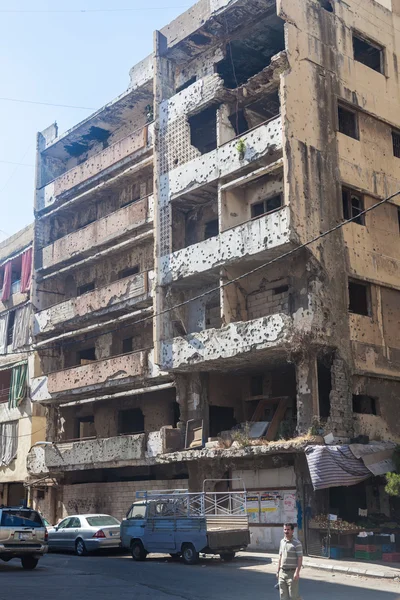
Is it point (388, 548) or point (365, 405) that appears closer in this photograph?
point (388, 548)

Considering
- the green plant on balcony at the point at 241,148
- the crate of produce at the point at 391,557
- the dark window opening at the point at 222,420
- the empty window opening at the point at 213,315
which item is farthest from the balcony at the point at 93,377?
the crate of produce at the point at 391,557

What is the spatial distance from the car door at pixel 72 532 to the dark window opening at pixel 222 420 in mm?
7260

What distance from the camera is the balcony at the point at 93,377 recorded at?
29.3 meters

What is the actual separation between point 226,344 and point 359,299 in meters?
5.06

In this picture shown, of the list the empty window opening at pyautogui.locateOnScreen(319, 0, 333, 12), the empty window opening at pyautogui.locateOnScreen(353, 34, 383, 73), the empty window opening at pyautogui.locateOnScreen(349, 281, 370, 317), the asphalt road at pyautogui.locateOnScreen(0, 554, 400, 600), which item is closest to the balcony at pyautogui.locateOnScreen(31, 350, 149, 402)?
the empty window opening at pyautogui.locateOnScreen(349, 281, 370, 317)

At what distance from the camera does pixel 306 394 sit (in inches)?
901

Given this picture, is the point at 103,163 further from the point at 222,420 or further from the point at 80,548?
the point at 80,548

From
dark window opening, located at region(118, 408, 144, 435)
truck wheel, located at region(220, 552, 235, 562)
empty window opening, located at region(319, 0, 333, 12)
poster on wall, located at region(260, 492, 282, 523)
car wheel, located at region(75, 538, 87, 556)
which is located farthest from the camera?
dark window opening, located at region(118, 408, 144, 435)

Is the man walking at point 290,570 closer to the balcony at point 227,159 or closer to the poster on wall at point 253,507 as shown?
the poster on wall at point 253,507

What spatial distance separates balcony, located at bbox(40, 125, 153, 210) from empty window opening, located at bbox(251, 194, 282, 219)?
7.18 metres

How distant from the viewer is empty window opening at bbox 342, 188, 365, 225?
25.8 metres

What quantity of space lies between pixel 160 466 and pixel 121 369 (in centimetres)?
443

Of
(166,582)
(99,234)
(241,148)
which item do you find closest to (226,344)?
(241,148)

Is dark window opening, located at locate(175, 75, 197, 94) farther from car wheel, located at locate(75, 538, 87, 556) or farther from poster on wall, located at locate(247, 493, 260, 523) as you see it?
car wheel, located at locate(75, 538, 87, 556)
